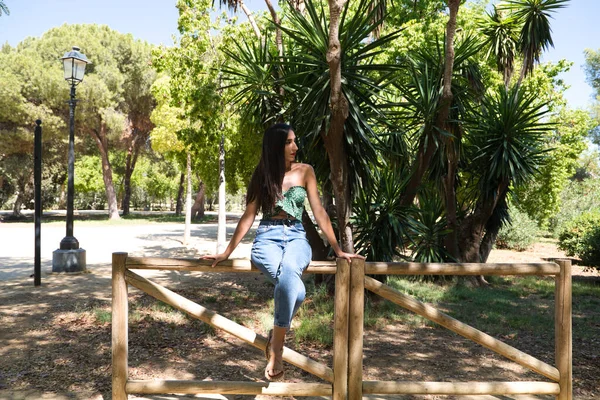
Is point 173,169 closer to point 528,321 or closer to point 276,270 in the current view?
point 528,321

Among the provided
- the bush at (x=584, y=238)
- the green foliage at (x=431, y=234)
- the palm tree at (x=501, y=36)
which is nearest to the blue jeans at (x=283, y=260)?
the green foliage at (x=431, y=234)

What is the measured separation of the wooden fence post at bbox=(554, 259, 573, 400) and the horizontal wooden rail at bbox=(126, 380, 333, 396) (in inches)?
65.4

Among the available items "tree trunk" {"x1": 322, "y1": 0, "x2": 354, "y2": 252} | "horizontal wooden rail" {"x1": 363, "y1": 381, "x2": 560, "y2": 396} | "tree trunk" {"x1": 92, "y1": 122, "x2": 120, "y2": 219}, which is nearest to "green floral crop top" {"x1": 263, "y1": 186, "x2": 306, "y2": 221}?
"horizontal wooden rail" {"x1": 363, "y1": 381, "x2": 560, "y2": 396}

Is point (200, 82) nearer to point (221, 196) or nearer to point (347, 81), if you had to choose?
point (221, 196)

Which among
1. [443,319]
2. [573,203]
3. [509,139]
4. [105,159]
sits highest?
[105,159]

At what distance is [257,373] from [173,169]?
3877 centimetres

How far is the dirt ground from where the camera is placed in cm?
470

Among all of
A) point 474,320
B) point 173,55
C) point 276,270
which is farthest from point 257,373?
point 173,55

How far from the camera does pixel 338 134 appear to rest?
5.94 m

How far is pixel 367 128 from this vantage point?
21.1 feet

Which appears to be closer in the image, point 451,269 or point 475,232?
point 451,269

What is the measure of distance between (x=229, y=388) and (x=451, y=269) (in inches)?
65.2

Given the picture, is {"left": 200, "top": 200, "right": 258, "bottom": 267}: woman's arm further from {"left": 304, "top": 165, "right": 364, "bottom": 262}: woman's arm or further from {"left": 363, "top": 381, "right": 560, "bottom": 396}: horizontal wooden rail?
{"left": 363, "top": 381, "right": 560, "bottom": 396}: horizontal wooden rail

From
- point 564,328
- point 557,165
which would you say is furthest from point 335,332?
point 557,165
